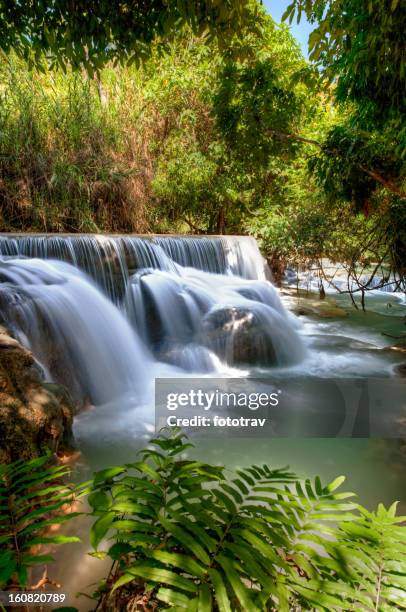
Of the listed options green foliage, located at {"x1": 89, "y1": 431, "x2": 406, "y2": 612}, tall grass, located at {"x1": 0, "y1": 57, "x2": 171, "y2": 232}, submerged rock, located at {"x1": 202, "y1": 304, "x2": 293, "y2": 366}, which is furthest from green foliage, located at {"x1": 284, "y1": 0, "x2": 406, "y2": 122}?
tall grass, located at {"x1": 0, "y1": 57, "x2": 171, "y2": 232}

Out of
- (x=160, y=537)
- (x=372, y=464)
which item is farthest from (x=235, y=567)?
(x=372, y=464)

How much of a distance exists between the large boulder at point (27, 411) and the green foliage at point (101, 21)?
2.56 meters

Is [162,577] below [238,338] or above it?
above

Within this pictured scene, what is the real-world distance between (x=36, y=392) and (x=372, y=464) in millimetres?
2897

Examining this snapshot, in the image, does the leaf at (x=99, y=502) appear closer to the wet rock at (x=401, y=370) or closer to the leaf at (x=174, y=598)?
the leaf at (x=174, y=598)

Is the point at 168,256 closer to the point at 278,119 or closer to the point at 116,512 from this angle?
the point at 278,119

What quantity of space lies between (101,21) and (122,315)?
3.91 m

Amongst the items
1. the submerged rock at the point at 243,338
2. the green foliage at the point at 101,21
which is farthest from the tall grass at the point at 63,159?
the green foliage at the point at 101,21

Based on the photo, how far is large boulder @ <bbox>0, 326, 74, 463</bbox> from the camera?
95.5 inches

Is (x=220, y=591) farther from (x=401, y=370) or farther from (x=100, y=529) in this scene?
(x=401, y=370)

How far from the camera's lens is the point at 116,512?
0.96m

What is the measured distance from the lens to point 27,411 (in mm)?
2643

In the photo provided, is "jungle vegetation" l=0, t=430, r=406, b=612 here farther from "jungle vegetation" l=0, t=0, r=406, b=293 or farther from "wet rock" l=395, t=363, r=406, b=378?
"wet rock" l=395, t=363, r=406, b=378

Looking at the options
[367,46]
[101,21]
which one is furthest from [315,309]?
[101,21]
